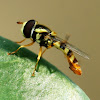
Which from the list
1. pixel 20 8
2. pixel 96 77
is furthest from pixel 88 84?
pixel 20 8

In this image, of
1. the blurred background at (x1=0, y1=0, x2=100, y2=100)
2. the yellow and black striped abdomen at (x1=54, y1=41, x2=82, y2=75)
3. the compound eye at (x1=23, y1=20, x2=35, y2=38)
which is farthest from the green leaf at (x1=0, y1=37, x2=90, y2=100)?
the blurred background at (x1=0, y1=0, x2=100, y2=100)

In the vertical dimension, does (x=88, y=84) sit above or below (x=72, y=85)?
below

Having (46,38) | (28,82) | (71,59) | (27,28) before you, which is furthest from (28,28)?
(28,82)

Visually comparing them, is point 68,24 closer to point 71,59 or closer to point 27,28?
point 71,59

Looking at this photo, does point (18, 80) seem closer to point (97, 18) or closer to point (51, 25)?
point (51, 25)

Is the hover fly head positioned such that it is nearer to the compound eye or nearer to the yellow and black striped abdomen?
the compound eye

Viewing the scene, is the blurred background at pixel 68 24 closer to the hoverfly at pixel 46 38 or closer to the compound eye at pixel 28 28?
the hoverfly at pixel 46 38
